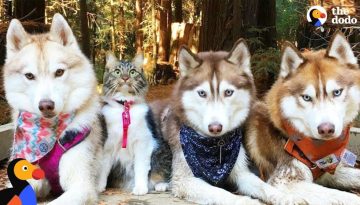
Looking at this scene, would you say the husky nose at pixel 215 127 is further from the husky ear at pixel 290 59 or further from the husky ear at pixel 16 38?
the husky ear at pixel 16 38

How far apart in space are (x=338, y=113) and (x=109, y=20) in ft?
54.9

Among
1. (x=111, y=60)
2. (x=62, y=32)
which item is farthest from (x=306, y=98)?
(x=62, y=32)

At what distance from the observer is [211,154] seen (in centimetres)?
404

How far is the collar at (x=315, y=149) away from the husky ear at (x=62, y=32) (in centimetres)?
200

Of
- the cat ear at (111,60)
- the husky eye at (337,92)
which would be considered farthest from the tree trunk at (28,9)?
the husky eye at (337,92)

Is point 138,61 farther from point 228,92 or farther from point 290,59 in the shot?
point 290,59

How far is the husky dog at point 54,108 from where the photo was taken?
136 inches

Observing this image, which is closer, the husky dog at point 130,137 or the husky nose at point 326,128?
the husky nose at point 326,128

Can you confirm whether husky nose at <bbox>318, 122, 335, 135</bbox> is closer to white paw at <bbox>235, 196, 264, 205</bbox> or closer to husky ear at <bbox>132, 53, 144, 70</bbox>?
white paw at <bbox>235, 196, 264, 205</bbox>

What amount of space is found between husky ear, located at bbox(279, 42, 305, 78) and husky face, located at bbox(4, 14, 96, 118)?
5.52 ft

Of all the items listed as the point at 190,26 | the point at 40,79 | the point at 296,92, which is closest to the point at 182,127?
the point at 296,92

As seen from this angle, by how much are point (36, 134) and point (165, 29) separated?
13.8 metres

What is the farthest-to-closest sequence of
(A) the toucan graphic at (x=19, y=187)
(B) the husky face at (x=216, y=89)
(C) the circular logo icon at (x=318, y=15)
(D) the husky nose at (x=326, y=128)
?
(C) the circular logo icon at (x=318, y=15)
(B) the husky face at (x=216, y=89)
(D) the husky nose at (x=326, y=128)
(A) the toucan graphic at (x=19, y=187)

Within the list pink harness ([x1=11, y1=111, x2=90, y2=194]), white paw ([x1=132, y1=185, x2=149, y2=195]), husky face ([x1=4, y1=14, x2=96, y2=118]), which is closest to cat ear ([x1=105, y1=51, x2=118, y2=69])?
husky face ([x1=4, y1=14, x2=96, y2=118])
